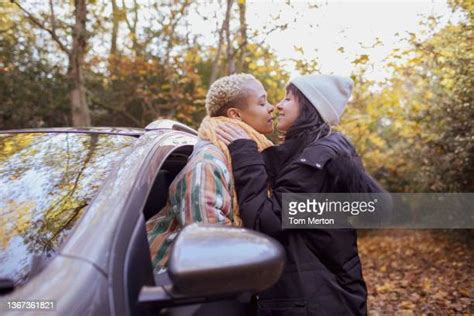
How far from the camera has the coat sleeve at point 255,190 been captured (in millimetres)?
1970

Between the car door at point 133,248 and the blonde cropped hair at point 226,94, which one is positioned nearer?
the car door at point 133,248

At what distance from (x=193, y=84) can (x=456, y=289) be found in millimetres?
6696

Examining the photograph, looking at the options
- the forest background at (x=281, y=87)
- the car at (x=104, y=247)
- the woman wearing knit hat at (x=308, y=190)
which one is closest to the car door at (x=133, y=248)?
the car at (x=104, y=247)

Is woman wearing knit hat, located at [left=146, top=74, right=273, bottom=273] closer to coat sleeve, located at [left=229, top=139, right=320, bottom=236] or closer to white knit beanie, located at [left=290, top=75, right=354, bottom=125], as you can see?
coat sleeve, located at [left=229, top=139, right=320, bottom=236]

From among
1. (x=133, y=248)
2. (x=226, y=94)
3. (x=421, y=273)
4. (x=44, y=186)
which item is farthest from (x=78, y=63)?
(x=421, y=273)

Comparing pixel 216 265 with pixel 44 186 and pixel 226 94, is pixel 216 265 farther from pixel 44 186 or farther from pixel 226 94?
pixel 226 94

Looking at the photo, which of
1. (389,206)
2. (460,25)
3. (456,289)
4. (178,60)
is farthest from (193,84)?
(389,206)

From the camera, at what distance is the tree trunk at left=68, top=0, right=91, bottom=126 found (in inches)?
254

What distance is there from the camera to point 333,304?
77.7 inches

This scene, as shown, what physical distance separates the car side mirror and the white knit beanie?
1.21 m

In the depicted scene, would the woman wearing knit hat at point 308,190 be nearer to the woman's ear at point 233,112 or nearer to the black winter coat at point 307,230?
the black winter coat at point 307,230

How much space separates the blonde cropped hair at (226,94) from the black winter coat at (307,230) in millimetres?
336

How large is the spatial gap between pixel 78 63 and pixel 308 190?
5392 mm

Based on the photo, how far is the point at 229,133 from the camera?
2.20m
